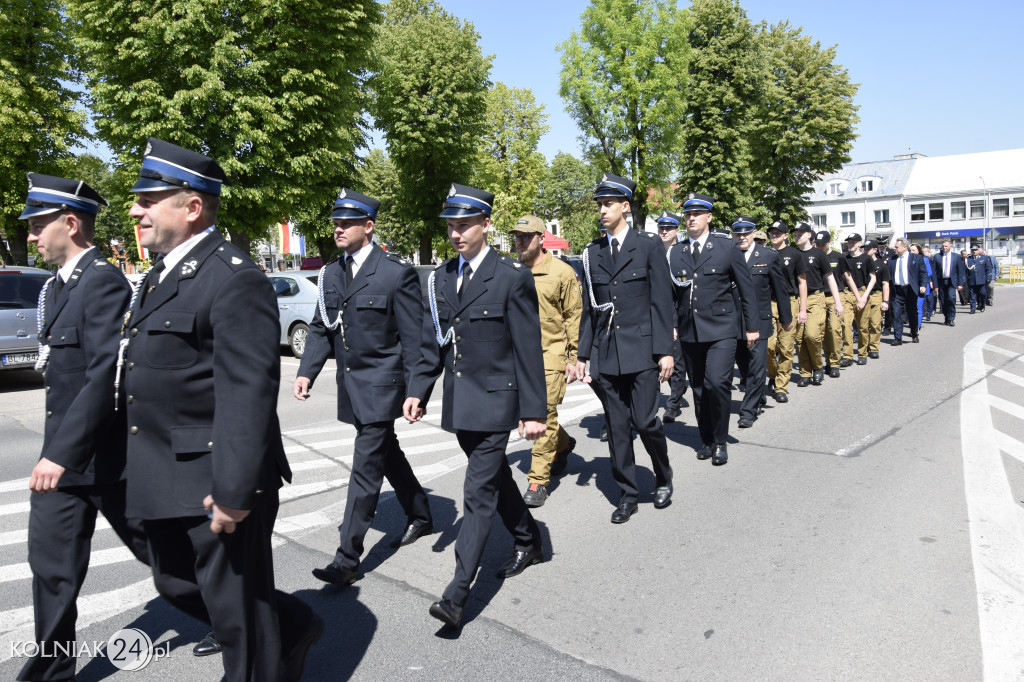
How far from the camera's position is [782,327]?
973 centimetres

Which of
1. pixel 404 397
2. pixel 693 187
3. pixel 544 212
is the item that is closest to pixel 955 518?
pixel 404 397

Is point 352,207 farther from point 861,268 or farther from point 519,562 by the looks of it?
point 861,268

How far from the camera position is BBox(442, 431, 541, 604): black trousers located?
367 cm

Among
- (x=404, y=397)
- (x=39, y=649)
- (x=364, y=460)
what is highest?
(x=404, y=397)

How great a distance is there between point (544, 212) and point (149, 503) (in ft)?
227

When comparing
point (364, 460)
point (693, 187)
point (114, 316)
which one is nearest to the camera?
point (114, 316)

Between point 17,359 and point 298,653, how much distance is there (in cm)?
1116

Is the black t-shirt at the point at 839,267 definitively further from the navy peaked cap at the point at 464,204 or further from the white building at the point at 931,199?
the white building at the point at 931,199

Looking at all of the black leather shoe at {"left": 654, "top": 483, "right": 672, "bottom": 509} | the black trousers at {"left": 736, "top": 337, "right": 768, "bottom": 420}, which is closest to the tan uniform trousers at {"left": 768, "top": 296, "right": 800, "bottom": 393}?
the black trousers at {"left": 736, "top": 337, "right": 768, "bottom": 420}

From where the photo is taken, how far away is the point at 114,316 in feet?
10.2

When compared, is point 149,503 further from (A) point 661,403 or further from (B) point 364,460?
(A) point 661,403

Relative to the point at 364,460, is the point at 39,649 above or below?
below

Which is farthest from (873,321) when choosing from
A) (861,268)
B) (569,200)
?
(569,200)

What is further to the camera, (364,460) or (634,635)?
(364,460)
